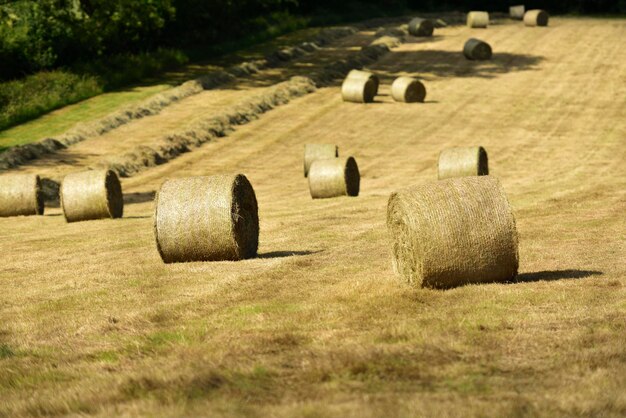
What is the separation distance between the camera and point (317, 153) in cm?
3416

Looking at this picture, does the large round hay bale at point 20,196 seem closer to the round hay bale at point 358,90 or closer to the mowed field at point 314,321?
the mowed field at point 314,321

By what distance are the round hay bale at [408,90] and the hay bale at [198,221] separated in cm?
3027

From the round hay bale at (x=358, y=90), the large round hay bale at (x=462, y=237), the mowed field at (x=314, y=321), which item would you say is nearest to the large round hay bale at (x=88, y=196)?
the mowed field at (x=314, y=321)

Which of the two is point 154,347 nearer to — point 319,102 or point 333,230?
point 333,230

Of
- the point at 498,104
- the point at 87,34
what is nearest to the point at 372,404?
the point at 498,104

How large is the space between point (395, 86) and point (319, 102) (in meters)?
3.29

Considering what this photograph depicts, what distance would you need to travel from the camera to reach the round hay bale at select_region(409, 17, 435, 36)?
211ft

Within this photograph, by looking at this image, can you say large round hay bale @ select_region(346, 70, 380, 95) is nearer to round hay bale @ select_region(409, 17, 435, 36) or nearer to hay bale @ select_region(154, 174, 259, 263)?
round hay bale @ select_region(409, 17, 435, 36)

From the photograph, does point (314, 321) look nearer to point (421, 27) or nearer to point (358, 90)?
point (358, 90)

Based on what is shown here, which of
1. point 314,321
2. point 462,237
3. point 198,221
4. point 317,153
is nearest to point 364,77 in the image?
point 317,153

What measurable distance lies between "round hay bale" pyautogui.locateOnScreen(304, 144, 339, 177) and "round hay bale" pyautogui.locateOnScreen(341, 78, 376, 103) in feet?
40.1

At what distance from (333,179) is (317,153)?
590 centimetres

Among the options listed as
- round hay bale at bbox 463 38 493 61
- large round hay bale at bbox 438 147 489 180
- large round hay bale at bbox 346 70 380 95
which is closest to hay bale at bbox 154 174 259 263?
large round hay bale at bbox 438 147 489 180

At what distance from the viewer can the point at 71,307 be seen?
44.7ft
